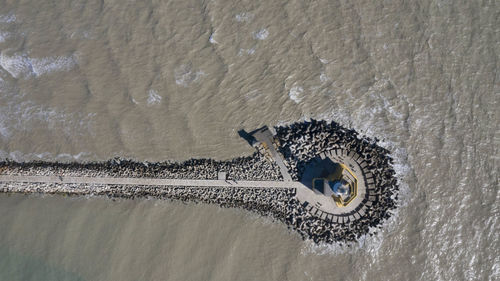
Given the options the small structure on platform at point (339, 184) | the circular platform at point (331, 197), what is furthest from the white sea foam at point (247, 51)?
the small structure on platform at point (339, 184)

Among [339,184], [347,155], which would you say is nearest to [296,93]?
[347,155]

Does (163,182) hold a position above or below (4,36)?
below

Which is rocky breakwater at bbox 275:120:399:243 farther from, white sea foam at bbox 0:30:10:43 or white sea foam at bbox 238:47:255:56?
white sea foam at bbox 0:30:10:43

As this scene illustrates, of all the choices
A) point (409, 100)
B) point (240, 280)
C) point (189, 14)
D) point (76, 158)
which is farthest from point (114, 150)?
point (409, 100)

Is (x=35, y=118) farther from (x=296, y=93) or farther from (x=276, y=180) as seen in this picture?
(x=296, y=93)

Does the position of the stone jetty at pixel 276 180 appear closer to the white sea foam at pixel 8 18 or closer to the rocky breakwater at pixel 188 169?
the rocky breakwater at pixel 188 169

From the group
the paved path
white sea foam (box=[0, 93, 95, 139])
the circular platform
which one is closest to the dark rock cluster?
the paved path
